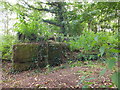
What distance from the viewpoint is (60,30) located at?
5.10 m

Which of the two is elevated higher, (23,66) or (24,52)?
(24,52)

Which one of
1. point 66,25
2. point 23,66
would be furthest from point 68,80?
point 66,25

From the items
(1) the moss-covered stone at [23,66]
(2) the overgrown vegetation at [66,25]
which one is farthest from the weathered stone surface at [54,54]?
(1) the moss-covered stone at [23,66]

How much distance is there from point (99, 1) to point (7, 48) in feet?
12.0

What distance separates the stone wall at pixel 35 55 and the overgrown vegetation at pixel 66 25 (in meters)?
0.35

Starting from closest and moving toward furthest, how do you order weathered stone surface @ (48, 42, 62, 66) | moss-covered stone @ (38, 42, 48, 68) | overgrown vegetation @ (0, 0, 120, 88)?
overgrown vegetation @ (0, 0, 120, 88) < moss-covered stone @ (38, 42, 48, 68) < weathered stone surface @ (48, 42, 62, 66)

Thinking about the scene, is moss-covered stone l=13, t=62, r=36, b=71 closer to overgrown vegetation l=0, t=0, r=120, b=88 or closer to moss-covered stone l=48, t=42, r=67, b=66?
moss-covered stone l=48, t=42, r=67, b=66

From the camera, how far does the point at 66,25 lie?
4.57 meters

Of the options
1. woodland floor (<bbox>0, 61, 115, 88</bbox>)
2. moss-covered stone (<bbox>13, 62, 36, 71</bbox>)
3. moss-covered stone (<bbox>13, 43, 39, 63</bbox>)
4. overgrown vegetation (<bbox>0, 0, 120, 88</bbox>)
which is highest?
overgrown vegetation (<bbox>0, 0, 120, 88</bbox>)

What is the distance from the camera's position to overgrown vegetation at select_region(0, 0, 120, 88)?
2740mm

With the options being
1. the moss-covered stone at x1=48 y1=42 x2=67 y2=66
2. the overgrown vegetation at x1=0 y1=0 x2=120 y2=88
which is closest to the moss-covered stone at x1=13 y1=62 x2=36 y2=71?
the moss-covered stone at x1=48 y1=42 x2=67 y2=66

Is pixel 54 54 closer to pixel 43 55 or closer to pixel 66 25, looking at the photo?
pixel 43 55

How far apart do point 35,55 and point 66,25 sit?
214 centimetres

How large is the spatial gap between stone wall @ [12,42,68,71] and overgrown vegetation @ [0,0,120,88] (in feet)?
1.14
